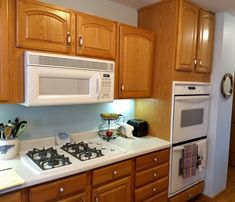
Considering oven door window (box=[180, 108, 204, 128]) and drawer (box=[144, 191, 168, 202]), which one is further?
oven door window (box=[180, 108, 204, 128])

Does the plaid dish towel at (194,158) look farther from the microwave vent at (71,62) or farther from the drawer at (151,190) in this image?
the microwave vent at (71,62)

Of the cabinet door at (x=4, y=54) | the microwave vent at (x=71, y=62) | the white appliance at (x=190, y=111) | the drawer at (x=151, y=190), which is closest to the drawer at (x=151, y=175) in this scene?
the drawer at (x=151, y=190)

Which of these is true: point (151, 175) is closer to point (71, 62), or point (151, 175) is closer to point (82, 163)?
point (82, 163)

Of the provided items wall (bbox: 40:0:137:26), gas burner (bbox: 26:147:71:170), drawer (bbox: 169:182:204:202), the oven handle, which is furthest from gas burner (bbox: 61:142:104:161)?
wall (bbox: 40:0:137:26)

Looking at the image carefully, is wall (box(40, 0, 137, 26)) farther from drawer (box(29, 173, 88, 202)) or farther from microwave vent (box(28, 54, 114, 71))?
drawer (box(29, 173, 88, 202))

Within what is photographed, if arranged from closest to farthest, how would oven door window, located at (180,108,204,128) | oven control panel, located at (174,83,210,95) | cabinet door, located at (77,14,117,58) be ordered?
cabinet door, located at (77,14,117,58), oven control panel, located at (174,83,210,95), oven door window, located at (180,108,204,128)

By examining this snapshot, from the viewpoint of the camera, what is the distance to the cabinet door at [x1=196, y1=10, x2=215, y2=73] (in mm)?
2331

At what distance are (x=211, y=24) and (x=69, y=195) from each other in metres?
2.36

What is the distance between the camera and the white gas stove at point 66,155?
144cm

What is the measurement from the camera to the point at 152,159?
1981 mm

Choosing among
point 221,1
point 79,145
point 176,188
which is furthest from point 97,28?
point 176,188

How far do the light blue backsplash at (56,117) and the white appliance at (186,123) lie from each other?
658mm

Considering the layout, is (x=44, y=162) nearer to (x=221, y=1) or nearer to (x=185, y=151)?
(x=185, y=151)

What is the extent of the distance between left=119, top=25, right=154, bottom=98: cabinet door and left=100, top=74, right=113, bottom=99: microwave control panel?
0.56 ft
